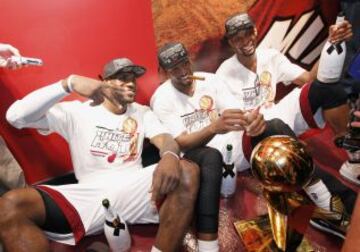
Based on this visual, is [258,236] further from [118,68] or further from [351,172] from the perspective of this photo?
[118,68]

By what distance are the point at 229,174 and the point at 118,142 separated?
64 cm

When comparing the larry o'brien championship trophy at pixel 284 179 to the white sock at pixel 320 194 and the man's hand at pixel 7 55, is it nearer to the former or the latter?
the white sock at pixel 320 194

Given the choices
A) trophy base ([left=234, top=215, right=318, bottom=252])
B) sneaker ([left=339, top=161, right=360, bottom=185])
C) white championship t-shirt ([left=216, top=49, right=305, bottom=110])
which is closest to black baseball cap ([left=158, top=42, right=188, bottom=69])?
white championship t-shirt ([left=216, top=49, right=305, bottom=110])

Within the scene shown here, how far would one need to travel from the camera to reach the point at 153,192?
5.36 ft

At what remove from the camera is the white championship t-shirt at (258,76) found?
2395mm

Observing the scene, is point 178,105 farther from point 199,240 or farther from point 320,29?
point 320,29

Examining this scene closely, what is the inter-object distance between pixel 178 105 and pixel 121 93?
1.23 feet

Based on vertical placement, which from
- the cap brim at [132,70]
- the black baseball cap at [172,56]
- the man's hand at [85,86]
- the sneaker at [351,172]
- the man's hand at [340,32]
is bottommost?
the sneaker at [351,172]

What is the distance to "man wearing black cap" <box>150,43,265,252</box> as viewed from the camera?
5.57 ft

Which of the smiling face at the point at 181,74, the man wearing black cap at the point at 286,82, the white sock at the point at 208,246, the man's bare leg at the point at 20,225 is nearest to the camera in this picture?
the man's bare leg at the point at 20,225

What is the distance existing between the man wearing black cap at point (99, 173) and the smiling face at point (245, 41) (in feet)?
2.19

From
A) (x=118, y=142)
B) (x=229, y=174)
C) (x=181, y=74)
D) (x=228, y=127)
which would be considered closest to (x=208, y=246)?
(x=229, y=174)

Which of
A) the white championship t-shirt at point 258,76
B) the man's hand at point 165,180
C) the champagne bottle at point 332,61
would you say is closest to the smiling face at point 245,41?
the white championship t-shirt at point 258,76

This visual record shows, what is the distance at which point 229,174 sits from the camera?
2.04 meters
